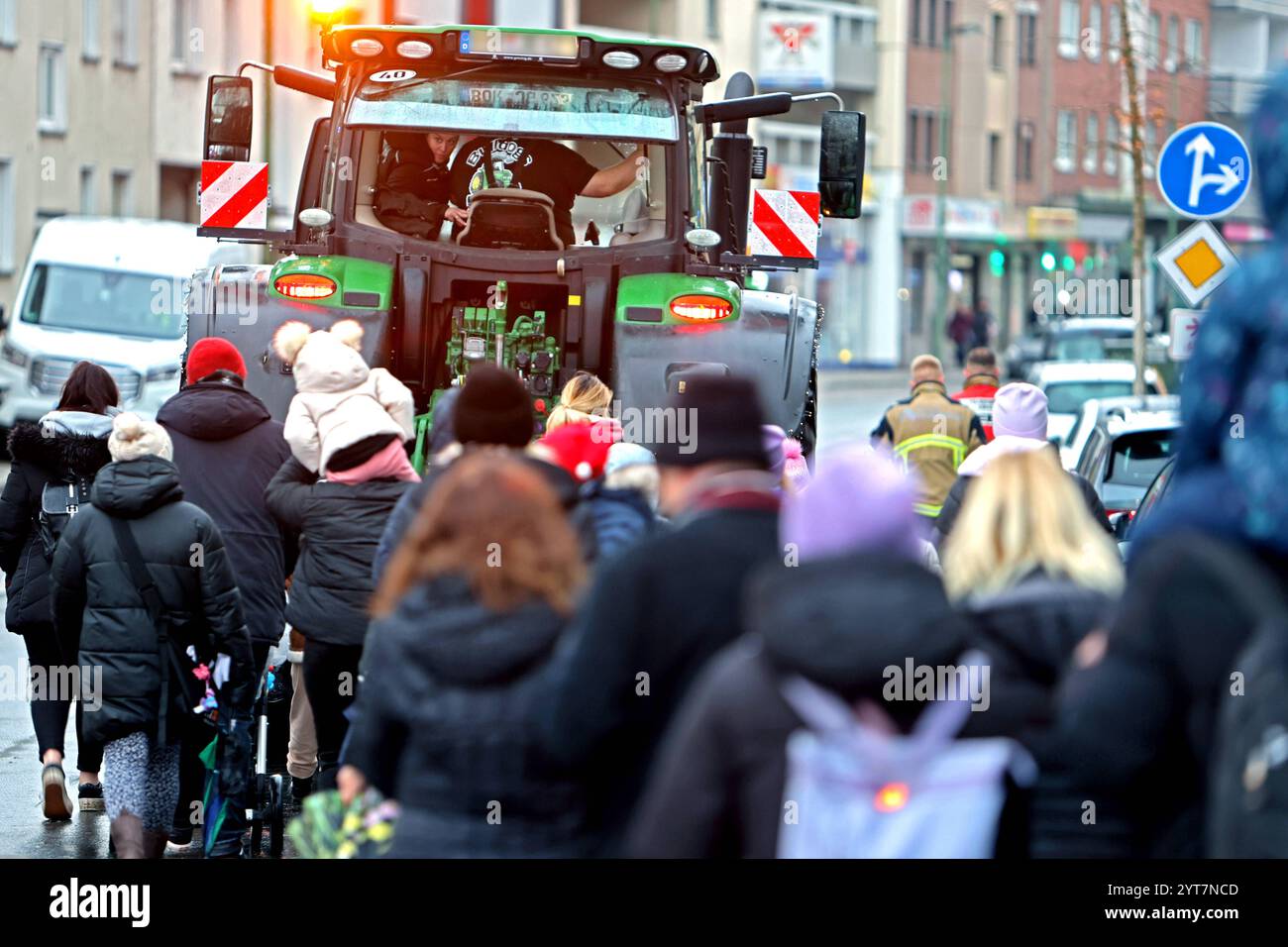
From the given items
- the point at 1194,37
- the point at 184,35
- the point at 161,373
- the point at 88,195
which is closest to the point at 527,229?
the point at 161,373

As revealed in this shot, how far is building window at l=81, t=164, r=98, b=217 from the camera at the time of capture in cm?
4422

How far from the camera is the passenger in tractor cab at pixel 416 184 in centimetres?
1238

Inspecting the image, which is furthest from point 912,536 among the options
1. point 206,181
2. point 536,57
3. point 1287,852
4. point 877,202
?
point 877,202

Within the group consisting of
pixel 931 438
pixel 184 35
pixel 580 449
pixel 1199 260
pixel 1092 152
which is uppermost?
pixel 184 35

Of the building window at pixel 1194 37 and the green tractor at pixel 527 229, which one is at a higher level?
the building window at pixel 1194 37

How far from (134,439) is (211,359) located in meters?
1.33

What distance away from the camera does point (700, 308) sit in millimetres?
11398

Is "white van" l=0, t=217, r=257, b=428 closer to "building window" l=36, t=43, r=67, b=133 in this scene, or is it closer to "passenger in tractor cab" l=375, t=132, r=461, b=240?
"building window" l=36, t=43, r=67, b=133

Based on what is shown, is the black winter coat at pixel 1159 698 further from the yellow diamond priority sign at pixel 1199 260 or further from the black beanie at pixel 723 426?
the yellow diamond priority sign at pixel 1199 260

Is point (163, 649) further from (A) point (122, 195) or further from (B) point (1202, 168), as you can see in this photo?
(A) point (122, 195)

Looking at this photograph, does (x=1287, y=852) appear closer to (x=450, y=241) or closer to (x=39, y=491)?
(x=39, y=491)

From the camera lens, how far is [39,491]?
33.4 feet

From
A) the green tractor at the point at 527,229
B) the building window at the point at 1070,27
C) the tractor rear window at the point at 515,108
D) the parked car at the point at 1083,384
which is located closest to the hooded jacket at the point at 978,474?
the green tractor at the point at 527,229

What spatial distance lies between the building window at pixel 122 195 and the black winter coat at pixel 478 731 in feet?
137
